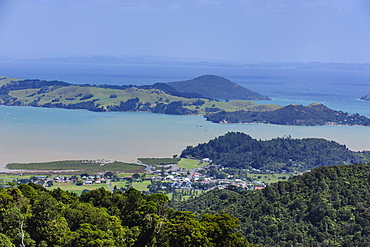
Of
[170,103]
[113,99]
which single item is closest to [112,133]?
[170,103]

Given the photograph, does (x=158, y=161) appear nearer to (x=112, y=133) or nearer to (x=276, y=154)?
(x=276, y=154)

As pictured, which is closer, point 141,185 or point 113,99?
point 141,185

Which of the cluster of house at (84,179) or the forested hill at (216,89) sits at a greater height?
the forested hill at (216,89)

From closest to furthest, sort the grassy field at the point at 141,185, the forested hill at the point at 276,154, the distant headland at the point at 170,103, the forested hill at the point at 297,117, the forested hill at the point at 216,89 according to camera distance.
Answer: the grassy field at the point at 141,185, the forested hill at the point at 276,154, the forested hill at the point at 297,117, the distant headland at the point at 170,103, the forested hill at the point at 216,89

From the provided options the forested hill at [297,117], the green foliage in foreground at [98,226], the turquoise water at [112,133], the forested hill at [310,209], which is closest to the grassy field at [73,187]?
the turquoise water at [112,133]

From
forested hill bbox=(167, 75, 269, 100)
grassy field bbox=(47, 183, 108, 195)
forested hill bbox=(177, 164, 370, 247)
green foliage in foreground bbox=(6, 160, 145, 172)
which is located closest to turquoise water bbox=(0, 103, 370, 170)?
green foliage in foreground bbox=(6, 160, 145, 172)

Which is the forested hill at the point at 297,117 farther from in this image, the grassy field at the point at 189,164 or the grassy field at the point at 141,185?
the grassy field at the point at 141,185
